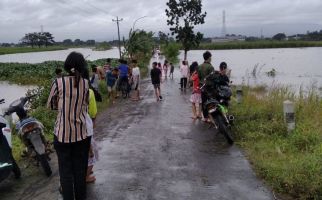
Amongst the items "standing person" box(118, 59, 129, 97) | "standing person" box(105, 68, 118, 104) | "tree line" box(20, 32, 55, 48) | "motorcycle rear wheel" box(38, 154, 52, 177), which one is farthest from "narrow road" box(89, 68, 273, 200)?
"tree line" box(20, 32, 55, 48)

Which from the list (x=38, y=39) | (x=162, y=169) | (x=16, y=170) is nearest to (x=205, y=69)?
(x=162, y=169)

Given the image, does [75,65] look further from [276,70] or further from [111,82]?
[276,70]

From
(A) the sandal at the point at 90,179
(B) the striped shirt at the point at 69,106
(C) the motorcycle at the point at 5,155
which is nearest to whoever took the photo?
(B) the striped shirt at the point at 69,106

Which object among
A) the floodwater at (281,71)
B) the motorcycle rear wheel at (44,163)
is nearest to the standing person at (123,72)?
the floodwater at (281,71)

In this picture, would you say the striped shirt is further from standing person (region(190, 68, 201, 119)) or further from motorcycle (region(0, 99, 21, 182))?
standing person (region(190, 68, 201, 119))

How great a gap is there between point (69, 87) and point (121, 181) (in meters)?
1.96

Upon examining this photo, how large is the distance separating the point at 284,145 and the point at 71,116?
4.31m

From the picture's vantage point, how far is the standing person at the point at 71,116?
4996 millimetres

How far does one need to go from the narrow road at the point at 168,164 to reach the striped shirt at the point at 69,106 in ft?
3.76

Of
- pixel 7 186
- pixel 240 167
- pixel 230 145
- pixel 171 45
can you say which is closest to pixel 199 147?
pixel 230 145

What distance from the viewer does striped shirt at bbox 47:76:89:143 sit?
4.98m

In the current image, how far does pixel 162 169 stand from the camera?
695cm

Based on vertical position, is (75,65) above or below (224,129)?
above

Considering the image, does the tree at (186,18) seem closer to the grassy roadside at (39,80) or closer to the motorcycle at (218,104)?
the grassy roadside at (39,80)
